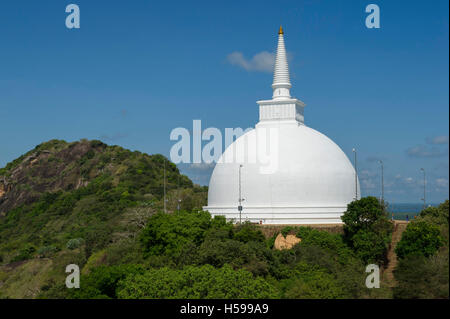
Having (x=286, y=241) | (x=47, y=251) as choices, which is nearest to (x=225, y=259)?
(x=286, y=241)

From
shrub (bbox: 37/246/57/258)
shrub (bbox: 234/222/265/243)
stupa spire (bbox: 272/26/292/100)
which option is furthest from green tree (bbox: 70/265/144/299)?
shrub (bbox: 37/246/57/258)

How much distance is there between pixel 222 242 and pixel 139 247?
33.2 feet

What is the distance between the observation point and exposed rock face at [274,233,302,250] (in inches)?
1865

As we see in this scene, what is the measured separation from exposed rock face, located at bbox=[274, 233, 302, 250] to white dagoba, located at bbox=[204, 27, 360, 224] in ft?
6.78

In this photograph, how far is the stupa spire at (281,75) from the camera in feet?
183

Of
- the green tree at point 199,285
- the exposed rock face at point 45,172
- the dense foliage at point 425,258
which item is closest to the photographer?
the dense foliage at point 425,258

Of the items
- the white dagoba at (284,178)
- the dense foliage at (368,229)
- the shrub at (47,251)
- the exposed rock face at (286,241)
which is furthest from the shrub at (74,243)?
the dense foliage at (368,229)

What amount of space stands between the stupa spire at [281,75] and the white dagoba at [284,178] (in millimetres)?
1189

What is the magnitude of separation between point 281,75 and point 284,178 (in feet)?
33.3

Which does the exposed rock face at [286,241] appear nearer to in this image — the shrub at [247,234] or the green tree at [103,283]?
the shrub at [247,234]

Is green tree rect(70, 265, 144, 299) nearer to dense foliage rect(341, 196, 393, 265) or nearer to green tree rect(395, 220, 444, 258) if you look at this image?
dense foliage rect(341, 196, 393, 265)

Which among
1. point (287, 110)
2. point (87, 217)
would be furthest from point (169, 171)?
point (287, 110)

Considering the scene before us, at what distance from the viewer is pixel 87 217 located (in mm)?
89688
